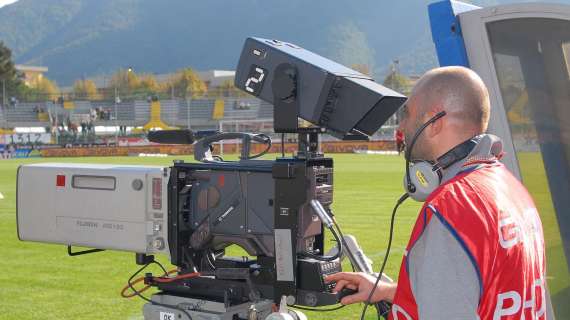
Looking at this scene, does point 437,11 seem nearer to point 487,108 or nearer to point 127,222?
point 487,108

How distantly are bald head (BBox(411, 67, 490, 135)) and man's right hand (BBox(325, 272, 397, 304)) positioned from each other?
30.9 inches

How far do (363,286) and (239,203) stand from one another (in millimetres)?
601

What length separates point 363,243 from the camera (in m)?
9.94

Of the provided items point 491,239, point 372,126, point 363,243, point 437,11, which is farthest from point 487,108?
point 363,243

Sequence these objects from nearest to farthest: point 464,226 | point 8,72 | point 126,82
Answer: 1. point 464,226
2. point 8,72
3. point 126,82

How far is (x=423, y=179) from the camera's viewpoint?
7.49 ft

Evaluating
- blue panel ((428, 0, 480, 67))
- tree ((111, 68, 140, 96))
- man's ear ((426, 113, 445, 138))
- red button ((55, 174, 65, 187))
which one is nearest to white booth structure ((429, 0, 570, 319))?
blue panel ((428, 0, 480, 67))

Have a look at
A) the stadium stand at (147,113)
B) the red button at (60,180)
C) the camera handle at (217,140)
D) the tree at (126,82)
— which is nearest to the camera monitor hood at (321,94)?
the camera handle at (217,140)

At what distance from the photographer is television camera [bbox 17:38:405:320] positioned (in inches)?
108

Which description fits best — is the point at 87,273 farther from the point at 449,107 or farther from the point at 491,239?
the point at 491,239

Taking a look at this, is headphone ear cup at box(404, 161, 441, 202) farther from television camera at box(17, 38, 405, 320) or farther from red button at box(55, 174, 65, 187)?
red button at box(55, 174, 65, 187)

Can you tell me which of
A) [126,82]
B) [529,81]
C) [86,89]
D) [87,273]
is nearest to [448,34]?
[529,81]

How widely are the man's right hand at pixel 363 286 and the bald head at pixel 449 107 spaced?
687mm

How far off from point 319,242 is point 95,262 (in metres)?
5.97
